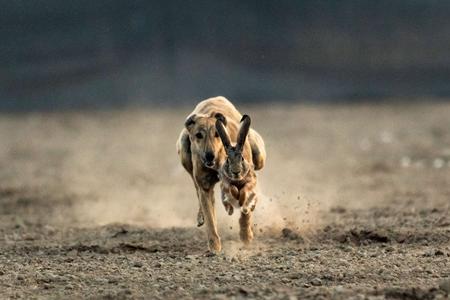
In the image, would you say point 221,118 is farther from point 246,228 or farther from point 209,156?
point 246,228

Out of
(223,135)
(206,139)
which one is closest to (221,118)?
(206,139)

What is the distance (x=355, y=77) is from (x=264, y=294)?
2395cm

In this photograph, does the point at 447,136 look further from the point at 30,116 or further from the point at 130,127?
the point at 30,116

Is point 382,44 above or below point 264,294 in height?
above

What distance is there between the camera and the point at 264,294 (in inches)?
309

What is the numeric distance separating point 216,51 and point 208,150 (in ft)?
73.2

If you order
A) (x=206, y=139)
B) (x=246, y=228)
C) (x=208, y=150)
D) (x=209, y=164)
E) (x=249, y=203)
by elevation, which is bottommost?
(x=246, y=228)

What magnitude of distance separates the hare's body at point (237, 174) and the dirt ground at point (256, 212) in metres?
0.49

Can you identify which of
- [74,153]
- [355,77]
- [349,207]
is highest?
[355,77]

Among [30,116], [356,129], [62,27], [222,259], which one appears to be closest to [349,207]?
[222,259]

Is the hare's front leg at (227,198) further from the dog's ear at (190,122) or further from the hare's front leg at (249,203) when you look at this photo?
the dog's ear at (190,122)

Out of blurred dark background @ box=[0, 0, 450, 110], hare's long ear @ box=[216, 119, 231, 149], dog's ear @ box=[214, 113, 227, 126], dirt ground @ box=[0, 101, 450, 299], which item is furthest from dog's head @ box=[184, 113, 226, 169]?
blurred dark background @ box=[0, 0, 450, 110]

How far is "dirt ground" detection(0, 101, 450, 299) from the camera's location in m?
8.59

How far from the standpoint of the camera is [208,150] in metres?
9.53
